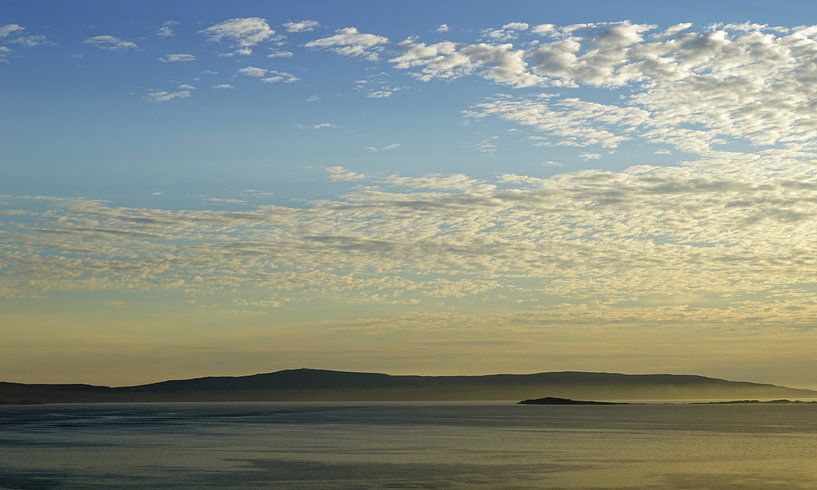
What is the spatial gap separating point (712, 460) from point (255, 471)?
99.6 feet

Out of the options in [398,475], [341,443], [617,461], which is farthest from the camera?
[341,443]

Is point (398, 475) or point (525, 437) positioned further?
point (525, 437)

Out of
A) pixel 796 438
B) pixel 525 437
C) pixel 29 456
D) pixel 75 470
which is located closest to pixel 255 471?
pixel 75 470

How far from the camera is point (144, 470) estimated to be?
2255 inches

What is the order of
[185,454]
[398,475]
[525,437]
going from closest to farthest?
[398,475]
[185,454]
[525,437]

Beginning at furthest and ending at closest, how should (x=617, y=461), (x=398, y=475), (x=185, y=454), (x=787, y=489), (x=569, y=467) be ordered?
(x=185, y=454)
(x=617, y=461)
(x=569, y=467)
(x=398, y=475)
(x=787, y=489)

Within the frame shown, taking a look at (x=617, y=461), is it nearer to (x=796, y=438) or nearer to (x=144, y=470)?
(x=144, y=470)

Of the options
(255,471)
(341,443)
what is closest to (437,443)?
(341,443)

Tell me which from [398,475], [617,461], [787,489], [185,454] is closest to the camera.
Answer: [787,489]

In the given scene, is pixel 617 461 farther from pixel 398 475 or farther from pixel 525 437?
pixel 525 437

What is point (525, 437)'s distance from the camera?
3848 inches

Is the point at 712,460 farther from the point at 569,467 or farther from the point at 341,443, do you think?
the point at 341,443

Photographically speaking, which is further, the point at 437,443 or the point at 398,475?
the point at 437,443

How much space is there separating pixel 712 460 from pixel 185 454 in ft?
116
